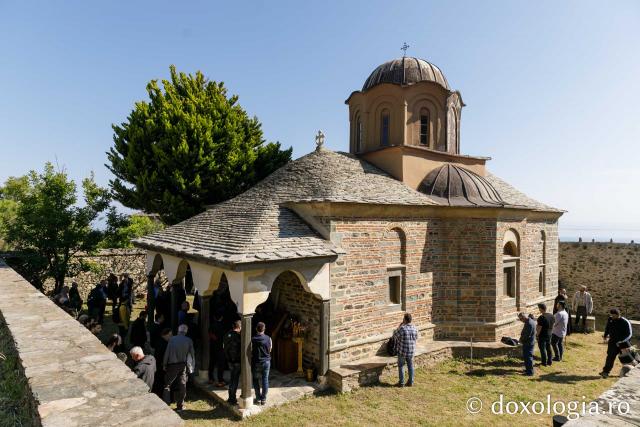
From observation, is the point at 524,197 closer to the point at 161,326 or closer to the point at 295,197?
the point at 295,197

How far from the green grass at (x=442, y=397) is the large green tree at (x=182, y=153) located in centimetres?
883

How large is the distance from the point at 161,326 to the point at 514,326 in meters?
11.0

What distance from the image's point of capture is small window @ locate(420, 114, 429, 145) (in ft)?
48.1

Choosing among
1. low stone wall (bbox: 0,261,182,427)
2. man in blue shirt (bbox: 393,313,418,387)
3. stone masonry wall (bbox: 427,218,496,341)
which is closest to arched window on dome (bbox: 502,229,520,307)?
stone masonry wall (bbox: 427,218,496,341)

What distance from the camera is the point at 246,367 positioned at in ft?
24.8

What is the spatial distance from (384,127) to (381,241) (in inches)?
250

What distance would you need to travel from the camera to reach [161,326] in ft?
28.0

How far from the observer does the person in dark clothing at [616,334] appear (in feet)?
29.9

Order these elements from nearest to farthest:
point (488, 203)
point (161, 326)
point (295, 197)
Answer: point (161, 326) → point (295, 197) → point (488, 203)

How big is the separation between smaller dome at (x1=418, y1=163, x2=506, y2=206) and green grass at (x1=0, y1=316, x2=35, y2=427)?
1077 cm

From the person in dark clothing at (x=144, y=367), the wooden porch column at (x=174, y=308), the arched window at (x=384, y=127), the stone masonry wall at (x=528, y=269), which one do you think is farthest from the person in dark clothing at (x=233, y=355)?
the arched window at (x=384, y=127)

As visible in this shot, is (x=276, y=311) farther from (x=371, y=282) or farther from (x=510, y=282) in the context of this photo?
(x=510, y=282)

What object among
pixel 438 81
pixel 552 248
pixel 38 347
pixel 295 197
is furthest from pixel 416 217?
pixel 38 347

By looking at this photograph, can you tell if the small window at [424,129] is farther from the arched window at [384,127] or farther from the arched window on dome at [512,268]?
the arched window on dome at [512,268]
